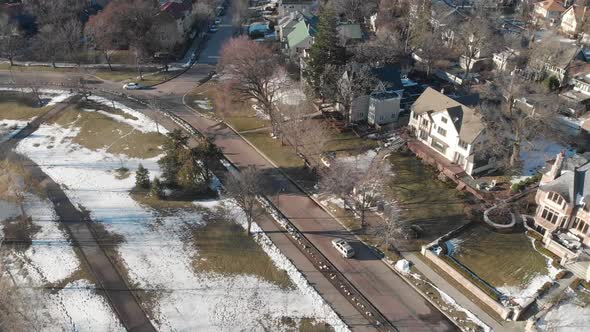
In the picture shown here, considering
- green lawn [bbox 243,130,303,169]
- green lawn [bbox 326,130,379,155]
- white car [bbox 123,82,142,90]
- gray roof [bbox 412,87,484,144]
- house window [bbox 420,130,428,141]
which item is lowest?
green lawn [bbox 243,130,303,169]

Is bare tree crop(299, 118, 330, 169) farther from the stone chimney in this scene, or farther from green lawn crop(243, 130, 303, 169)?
the stone chimney

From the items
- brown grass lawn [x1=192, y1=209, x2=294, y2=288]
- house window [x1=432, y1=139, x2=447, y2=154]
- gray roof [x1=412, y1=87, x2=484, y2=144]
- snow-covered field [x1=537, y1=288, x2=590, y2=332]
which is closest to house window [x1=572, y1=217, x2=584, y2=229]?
snow-covered field [x1=537, y1=288, x2=590, y2=332]

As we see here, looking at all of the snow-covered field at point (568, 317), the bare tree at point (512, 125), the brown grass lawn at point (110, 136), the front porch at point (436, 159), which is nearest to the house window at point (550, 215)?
the snow-covered field at point (568, 317)

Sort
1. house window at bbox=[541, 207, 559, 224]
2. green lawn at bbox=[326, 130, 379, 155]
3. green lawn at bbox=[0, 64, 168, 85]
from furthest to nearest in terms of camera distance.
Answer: green lawn at bbox=[0, 64, 168, 85]
green lawn at bbox=[326, 130, 379, 155]
house window at bbox=[541, 207, 559, 224]

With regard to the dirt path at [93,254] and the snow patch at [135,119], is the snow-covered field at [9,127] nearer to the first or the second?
the dirt path at [93,254]

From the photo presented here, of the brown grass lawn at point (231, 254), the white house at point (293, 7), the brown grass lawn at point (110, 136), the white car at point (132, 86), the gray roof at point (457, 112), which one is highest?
the white house at point (293, 7)

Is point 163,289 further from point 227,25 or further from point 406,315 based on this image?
point 227,25

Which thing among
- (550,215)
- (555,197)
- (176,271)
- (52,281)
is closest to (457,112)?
Result: (555,197)

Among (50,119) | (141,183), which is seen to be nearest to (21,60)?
(50,119)
